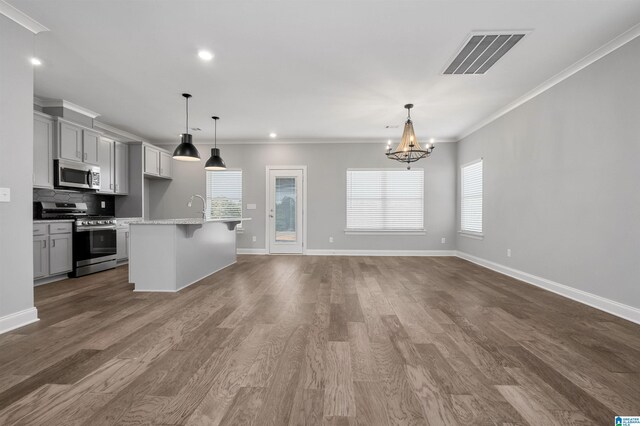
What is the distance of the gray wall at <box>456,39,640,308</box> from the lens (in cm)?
287

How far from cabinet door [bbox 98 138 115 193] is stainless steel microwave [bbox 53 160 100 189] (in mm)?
159

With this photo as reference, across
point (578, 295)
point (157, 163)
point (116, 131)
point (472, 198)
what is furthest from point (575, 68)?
point (116, 131)

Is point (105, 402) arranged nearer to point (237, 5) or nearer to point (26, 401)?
point (26, 401)

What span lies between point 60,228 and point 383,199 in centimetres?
595

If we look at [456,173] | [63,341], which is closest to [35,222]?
[63,341]

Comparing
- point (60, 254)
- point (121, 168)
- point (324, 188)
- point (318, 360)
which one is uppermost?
point (121, 168)

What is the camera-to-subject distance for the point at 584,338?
2.35m

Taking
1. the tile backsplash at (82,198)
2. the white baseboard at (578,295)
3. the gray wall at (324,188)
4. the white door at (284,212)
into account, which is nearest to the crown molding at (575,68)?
the gray wall at (324,188)

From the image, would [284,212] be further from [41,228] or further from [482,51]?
[482,51]

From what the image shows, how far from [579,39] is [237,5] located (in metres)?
3.27

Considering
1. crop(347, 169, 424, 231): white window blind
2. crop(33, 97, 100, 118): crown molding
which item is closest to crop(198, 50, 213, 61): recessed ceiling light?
crop(33, 97, 100, 118): crown molding

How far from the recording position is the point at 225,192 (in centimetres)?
712

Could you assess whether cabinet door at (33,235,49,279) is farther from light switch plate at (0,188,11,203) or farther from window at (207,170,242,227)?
window at (207,170,242,227)

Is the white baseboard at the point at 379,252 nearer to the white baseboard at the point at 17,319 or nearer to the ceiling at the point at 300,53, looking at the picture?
the ceiling at the point at 300,53
